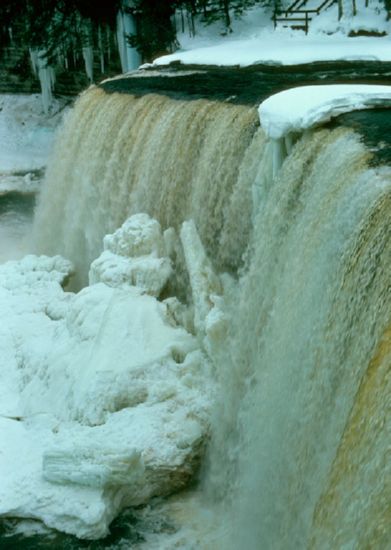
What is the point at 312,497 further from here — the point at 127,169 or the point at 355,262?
the point at 127,169

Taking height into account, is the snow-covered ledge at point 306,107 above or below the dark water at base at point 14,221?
above

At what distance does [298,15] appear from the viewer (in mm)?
19766

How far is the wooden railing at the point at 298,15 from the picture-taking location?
1820 centimetres

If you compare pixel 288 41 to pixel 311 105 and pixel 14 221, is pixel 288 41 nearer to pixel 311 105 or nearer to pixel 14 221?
pixel 14 221

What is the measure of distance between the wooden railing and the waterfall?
10.0 metres

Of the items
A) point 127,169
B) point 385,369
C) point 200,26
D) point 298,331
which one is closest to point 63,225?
point 127,169

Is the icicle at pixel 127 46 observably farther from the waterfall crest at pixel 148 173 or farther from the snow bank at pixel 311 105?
the snow bank at pixel 311 105

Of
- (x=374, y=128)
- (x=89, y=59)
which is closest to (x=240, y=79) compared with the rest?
(x=374, y=128)

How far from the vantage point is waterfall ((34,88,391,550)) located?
356 centimetres

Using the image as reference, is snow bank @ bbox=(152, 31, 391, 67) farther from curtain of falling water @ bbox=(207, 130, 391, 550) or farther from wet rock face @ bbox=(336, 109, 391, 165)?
curtain of falling water @ bbox=(207, 130, 391, 550)

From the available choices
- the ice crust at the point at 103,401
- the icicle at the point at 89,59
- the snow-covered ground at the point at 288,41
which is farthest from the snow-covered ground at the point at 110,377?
the icicle at the point at 89,59

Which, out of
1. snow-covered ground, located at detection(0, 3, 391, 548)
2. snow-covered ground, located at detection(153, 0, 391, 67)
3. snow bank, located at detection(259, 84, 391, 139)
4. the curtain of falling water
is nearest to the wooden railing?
snow-covered ground, located at detection(153, 0, 391, 67)

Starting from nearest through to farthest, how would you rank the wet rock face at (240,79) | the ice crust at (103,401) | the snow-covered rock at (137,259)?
the ice crust at (103,401) < the snow-covered rock at (137,259) < the wet rock face at (240,79)

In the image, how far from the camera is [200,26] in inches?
850
